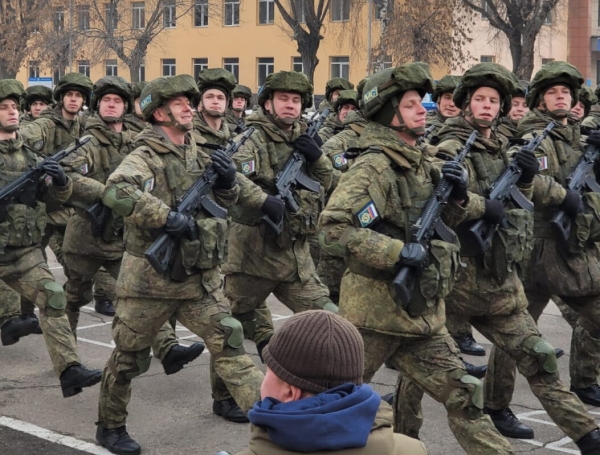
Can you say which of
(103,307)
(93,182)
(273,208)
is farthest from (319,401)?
(103,307)

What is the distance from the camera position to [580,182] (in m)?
7.26

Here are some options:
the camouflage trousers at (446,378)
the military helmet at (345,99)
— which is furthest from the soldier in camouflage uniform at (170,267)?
the military helmet at (345,99)

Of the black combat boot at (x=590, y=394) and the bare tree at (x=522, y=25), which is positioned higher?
the bare tree at (x=522, y=25)

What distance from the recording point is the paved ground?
21.7ft

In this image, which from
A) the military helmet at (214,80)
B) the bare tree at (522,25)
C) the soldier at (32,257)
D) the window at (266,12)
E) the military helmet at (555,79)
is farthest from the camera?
the window at (266,12)

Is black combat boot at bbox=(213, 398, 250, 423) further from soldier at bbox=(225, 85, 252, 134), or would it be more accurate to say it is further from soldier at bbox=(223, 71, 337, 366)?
soldier at bbox=(225, 85, 252, 134)

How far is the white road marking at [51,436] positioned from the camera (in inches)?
256

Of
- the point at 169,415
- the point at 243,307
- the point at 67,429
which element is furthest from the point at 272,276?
the point at 67,429

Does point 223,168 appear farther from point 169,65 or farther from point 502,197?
point 169,65

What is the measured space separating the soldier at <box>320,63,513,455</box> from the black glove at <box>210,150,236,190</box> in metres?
1.00

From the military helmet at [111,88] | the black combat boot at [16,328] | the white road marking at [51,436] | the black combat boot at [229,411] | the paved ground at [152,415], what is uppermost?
the military helmet at [111,88]

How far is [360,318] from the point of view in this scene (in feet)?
18.1

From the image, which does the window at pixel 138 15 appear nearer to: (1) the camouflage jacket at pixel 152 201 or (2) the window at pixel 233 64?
(2) the window at pixel 233 64

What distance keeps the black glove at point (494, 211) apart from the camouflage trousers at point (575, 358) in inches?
40.9
